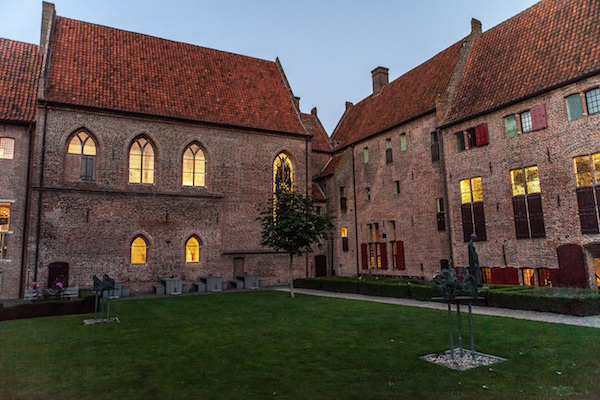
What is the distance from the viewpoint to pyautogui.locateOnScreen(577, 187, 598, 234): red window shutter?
1614 cm

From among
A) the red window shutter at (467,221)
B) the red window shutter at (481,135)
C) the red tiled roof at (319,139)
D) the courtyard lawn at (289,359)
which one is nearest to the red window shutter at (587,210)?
the red window shutter at (481,135)

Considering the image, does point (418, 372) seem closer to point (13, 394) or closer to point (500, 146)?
point (13, 394)

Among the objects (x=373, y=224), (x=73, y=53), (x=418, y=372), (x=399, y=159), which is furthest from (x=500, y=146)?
(x=73, y=53)

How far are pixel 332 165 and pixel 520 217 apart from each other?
16.5 metres

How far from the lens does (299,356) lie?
804 centimetres

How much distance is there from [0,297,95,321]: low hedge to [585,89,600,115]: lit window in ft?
72.6

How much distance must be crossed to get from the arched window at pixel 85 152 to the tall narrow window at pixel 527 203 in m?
23.0

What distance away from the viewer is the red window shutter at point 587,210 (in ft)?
53.0

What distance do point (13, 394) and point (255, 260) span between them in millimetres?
21186

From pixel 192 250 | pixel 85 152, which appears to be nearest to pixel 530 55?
pixel 192 250

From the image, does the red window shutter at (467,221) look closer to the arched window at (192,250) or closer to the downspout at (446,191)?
the downspout at (446,191)

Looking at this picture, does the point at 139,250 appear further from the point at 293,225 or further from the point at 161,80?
the point at 161,80

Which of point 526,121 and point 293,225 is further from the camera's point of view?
point 293,225

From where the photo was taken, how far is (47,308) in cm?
1514
